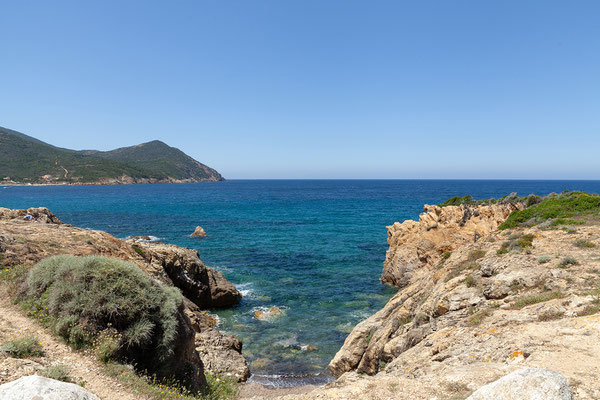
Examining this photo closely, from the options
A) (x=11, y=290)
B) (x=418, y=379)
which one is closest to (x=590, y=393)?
(x=418, y=379)

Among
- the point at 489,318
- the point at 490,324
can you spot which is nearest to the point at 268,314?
the point at 489,318

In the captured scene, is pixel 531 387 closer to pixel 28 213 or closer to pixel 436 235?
pixel 436 235

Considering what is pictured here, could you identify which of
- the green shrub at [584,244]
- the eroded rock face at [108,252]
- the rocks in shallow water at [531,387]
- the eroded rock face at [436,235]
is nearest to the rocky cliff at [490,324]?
the green shrub at [584,244]

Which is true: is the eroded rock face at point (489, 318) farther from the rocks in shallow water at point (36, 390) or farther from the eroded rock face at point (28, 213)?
the eroded rock face at point (28, 213)

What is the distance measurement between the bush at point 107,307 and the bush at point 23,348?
0.85m

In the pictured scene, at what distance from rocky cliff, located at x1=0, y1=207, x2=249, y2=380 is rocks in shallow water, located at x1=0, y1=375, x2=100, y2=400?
21.8ft

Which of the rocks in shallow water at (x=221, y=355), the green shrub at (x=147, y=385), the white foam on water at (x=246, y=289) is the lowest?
the white foam on water at (x=246, y=289)

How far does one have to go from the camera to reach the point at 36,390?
5.68 metres

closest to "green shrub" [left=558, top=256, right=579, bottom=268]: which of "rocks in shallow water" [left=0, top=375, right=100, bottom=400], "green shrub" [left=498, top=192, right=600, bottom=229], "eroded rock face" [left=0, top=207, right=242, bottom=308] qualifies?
"green shrub" [left=498, top=192, right=600, bottom=229]

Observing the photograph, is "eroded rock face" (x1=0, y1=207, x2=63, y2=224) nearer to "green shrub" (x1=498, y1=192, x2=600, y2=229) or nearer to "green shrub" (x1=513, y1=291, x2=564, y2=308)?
"green shrub" (x1=513, y1=291, x2=564, y2=308)

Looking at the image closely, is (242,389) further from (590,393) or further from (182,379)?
(590,393)

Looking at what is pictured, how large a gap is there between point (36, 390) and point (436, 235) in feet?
101

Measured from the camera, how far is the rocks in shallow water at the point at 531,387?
539cm

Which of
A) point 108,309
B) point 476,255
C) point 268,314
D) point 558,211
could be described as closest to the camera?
point 108,309
